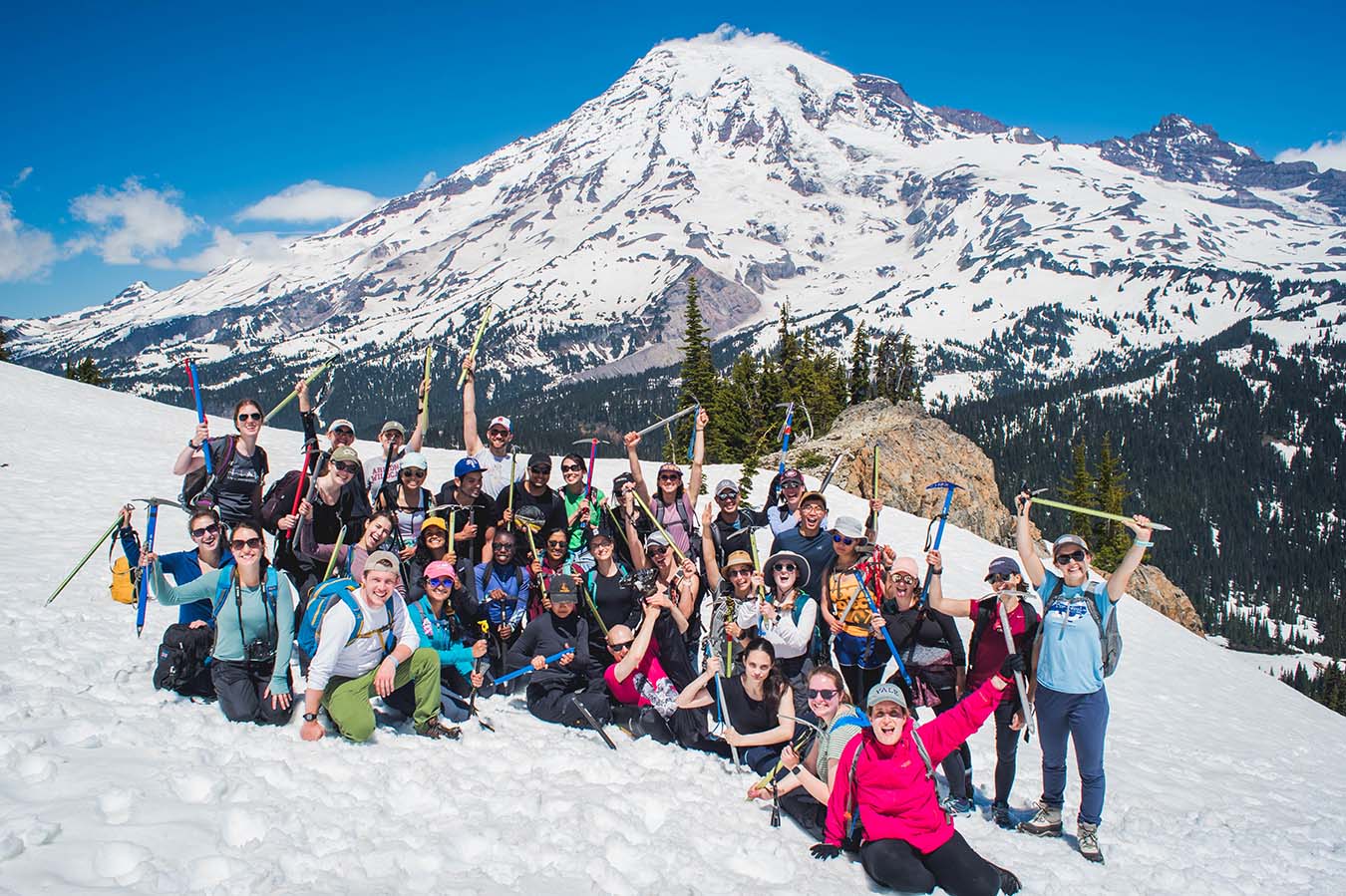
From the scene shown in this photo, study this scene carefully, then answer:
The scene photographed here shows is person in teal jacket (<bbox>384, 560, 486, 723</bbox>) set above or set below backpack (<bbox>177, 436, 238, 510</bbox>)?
below

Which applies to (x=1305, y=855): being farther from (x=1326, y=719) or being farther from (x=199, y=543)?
(x=1326, y=719)

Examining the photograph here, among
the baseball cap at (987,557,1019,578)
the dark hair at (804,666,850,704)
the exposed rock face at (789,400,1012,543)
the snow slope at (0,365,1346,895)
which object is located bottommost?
the snow slope at (0,365,1346,895)

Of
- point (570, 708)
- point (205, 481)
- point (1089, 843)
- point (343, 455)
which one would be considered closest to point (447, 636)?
point (570, 708)

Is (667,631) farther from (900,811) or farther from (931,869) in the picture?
(931,869)

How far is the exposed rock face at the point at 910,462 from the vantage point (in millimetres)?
32219

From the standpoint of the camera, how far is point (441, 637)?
8008 mm

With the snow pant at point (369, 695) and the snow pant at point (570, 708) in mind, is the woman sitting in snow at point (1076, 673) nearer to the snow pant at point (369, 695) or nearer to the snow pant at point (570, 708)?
the snow pant at point (570, 708)

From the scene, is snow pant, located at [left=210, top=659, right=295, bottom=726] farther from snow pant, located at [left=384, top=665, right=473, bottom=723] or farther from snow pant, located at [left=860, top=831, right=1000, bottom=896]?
snow pant, located at [left=860, top=831, right=1000, bottom=896]

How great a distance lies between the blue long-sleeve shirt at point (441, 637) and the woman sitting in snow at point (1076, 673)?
5.62 m

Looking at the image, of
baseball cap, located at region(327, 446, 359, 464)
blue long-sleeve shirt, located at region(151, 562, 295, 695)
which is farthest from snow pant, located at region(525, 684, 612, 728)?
baseball cap, located at region(327, 446, 359, 464)

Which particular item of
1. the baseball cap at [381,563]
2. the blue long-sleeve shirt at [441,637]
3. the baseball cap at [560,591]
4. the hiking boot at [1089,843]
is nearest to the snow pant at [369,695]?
the blue long-sleeve shirt at [441,637]

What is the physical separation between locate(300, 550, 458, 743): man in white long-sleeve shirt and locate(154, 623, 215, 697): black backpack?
1.03 metres

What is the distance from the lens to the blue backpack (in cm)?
666

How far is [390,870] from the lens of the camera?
4.88m
